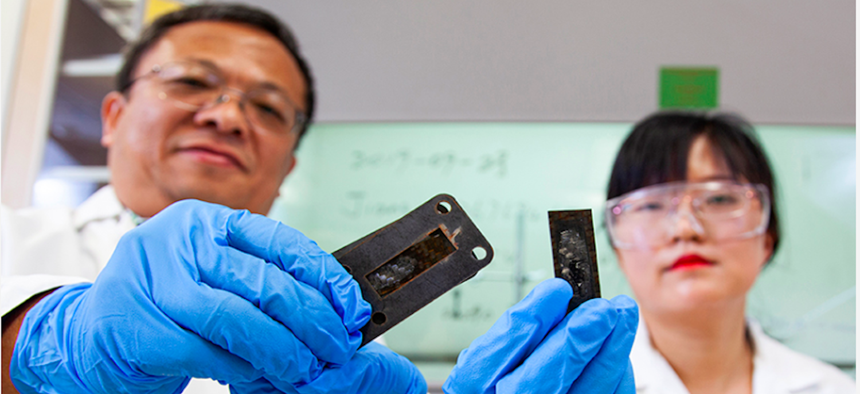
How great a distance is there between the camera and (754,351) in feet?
4.35

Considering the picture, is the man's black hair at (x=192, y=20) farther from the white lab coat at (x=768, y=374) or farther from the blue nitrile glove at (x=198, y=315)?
the white lab coat at (x=768, y=374)

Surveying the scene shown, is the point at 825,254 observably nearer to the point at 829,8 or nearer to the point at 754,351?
the point at 754,351

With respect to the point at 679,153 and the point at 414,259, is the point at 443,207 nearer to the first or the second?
the point at 414,259

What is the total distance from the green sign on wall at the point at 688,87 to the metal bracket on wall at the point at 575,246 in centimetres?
125

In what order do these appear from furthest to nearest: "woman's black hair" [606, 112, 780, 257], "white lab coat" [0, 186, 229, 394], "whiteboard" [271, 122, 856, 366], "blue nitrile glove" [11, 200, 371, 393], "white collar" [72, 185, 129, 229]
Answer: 1. "whiteboard" [271, 122, 856, 366]
2. "woman's black hair" [606, 112, 780, 257]
3. "white collar" [72, 185, 129, 229]
4. "white lab coat" [0, 186, 229, 394]
5. "blue nitrile glove" [11, 200, 371, 393]

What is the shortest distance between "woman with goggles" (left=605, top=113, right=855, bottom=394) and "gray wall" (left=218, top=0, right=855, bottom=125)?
39cm

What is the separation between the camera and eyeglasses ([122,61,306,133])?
1050 mm

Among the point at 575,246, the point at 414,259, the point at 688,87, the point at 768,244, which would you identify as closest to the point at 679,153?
the point at 768,244

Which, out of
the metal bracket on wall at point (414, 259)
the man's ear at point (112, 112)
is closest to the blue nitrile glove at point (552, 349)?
the metal bracket on wall at point (414, 259)

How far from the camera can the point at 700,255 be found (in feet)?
3.82

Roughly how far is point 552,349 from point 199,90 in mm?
928

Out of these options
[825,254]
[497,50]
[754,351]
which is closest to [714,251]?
[754,351]

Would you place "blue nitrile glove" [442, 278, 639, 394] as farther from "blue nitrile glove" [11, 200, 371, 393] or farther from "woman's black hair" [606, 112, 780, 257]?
"woman's black hair" [606, 112, 780, 257]

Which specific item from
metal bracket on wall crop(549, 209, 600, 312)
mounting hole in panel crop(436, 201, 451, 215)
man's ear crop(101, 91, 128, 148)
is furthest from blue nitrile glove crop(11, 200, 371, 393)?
man's ear crop(101, 91, 128, 148)
